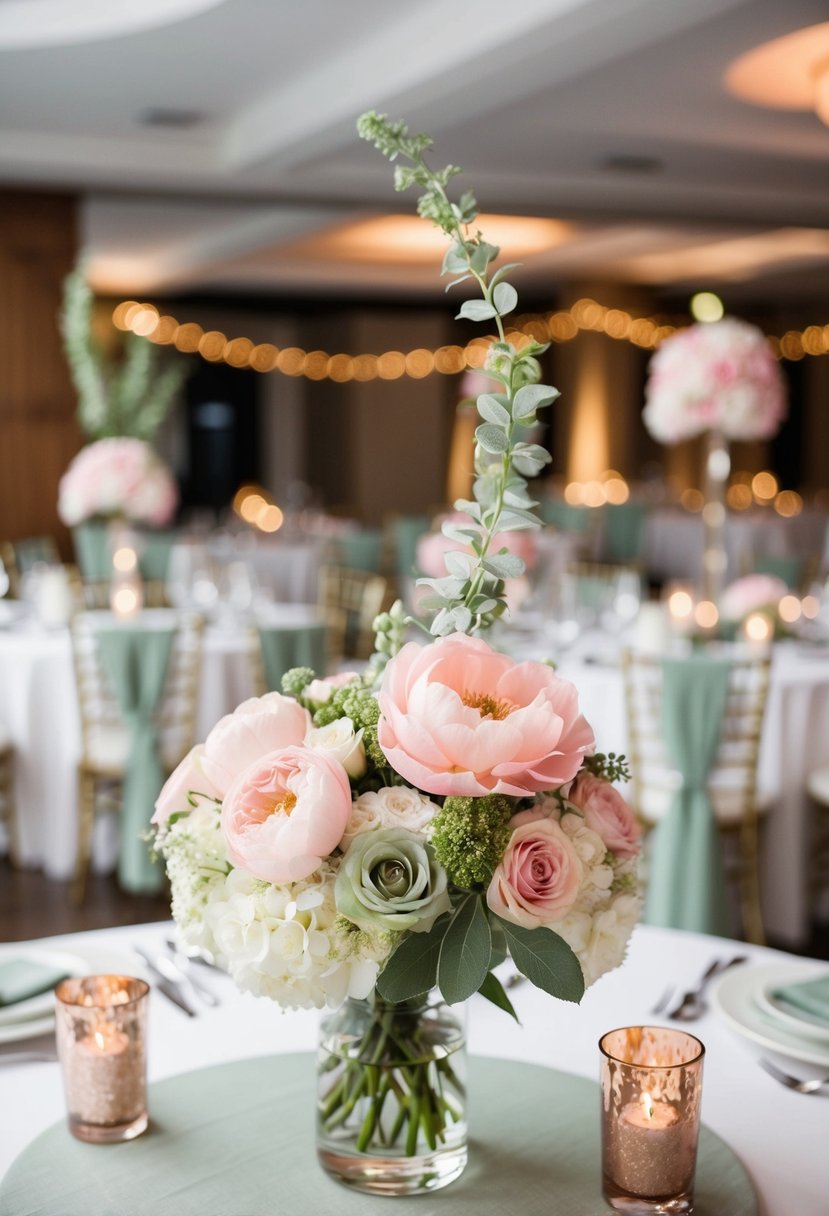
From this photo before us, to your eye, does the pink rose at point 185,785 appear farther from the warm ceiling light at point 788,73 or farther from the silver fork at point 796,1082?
the warm ceiling light at point 788,73

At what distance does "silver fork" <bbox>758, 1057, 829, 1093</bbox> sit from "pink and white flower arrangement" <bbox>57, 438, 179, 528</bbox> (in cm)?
474

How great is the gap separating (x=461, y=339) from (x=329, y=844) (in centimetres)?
1614

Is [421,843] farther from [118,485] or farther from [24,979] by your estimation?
[118,485]

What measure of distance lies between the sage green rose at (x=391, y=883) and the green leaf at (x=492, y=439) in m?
0.32

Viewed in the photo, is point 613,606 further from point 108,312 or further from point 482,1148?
point 108,312

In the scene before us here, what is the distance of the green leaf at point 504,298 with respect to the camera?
1.08m

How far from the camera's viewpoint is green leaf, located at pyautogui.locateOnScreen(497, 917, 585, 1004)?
1042 millimetres

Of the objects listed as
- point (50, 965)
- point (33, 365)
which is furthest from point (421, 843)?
point (33, 365)

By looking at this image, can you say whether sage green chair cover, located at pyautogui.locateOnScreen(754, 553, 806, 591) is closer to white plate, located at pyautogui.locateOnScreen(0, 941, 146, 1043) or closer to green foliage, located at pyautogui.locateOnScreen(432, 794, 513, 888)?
white plate, located at pyautogui.locateOnScreen(0, 941, 146, 1043)

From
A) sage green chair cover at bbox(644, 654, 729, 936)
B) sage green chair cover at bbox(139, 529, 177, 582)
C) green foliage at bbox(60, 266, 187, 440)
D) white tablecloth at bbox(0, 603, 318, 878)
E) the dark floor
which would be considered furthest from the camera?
sage green chair cover at bbox(139, 529, 177, 582)

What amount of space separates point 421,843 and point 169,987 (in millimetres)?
692

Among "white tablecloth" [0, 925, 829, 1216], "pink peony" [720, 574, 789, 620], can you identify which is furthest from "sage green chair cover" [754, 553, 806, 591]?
"white tablecloth" [0, 925, 829, 1216]

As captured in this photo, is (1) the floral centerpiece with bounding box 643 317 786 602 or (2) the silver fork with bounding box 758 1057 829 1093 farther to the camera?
(1) the floral centerpiece with bounding box 643 317 786 602

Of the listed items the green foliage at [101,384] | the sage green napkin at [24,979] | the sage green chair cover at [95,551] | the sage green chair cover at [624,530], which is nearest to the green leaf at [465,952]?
the sage green napkin at [24,979]
